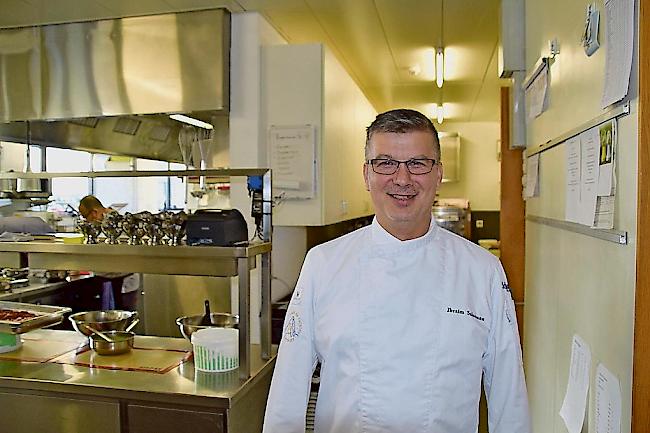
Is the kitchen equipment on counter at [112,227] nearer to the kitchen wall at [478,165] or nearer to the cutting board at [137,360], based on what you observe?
the cutting board at [137,360]

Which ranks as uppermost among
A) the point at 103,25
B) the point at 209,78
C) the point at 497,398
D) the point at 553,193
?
the point at 103,25

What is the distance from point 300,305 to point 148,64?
2175 mm

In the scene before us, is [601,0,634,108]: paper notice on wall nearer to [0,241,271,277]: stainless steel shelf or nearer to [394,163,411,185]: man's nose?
[394,163,411,185]: man's nose

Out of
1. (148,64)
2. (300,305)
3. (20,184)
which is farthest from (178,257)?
(20,184)

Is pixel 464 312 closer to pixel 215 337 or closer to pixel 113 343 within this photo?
pixel 215 337

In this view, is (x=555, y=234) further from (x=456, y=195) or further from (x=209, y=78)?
(x=456, y=195)

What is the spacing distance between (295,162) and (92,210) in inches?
43.8

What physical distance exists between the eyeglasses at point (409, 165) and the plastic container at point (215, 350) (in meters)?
1.10

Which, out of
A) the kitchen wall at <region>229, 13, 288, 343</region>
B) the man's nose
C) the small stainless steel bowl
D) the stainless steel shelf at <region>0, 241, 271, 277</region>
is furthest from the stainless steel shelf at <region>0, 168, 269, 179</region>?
the man's nose

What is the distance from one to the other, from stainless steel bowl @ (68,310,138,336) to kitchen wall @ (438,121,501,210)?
5.88 m

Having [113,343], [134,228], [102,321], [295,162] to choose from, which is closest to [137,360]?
[113,343]

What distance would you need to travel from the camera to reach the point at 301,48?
10.2ft

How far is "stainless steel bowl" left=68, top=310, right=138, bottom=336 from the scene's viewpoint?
2.41 m

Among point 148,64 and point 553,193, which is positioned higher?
point 148,64
